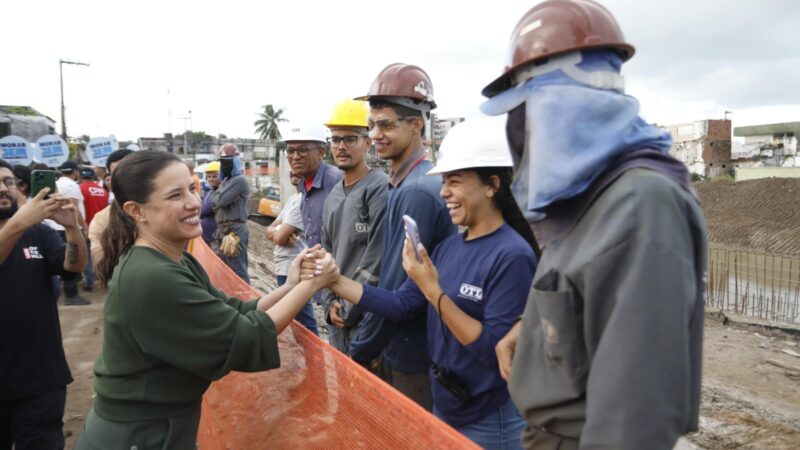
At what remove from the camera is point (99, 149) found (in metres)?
10.8

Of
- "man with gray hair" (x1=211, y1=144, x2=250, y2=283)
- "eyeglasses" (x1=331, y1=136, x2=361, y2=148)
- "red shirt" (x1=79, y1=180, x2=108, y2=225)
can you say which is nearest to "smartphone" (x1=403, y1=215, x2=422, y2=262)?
"eyeglasses" (x1=331, y1=136, x2=361, y2=148)

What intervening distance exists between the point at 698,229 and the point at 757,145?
56.7 metres

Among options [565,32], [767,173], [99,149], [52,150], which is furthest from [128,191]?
[767,173]

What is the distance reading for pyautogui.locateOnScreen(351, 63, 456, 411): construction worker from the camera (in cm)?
264

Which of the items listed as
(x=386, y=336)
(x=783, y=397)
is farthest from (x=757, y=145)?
(x=386, y=336)

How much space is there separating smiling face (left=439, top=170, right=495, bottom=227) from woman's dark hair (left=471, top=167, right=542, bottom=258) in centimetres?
3

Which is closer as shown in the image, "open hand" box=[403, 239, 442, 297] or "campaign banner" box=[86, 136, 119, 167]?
"open hand" box=[403, 239, 442, 297]

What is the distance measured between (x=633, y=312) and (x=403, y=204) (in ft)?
5.69

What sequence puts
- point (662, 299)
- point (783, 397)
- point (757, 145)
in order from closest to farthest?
point (662, 299)
point (783, 397)
point (757, 145)

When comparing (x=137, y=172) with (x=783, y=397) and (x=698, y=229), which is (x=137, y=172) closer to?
(x=698, y=229)

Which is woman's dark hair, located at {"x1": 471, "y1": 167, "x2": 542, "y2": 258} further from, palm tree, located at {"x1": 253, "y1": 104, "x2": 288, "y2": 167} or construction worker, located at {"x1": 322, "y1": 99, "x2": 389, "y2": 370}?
palm tree, located at {"x1": 253, "y1": 104, "x2": 288, "y2": 167}

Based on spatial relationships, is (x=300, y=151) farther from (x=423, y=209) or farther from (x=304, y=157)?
(x=423, y=209)

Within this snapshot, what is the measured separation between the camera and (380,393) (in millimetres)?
1807

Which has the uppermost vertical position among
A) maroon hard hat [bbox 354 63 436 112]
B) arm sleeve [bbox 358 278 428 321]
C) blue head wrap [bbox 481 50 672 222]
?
maroon hard hat [bbox 354 63 436 112]
